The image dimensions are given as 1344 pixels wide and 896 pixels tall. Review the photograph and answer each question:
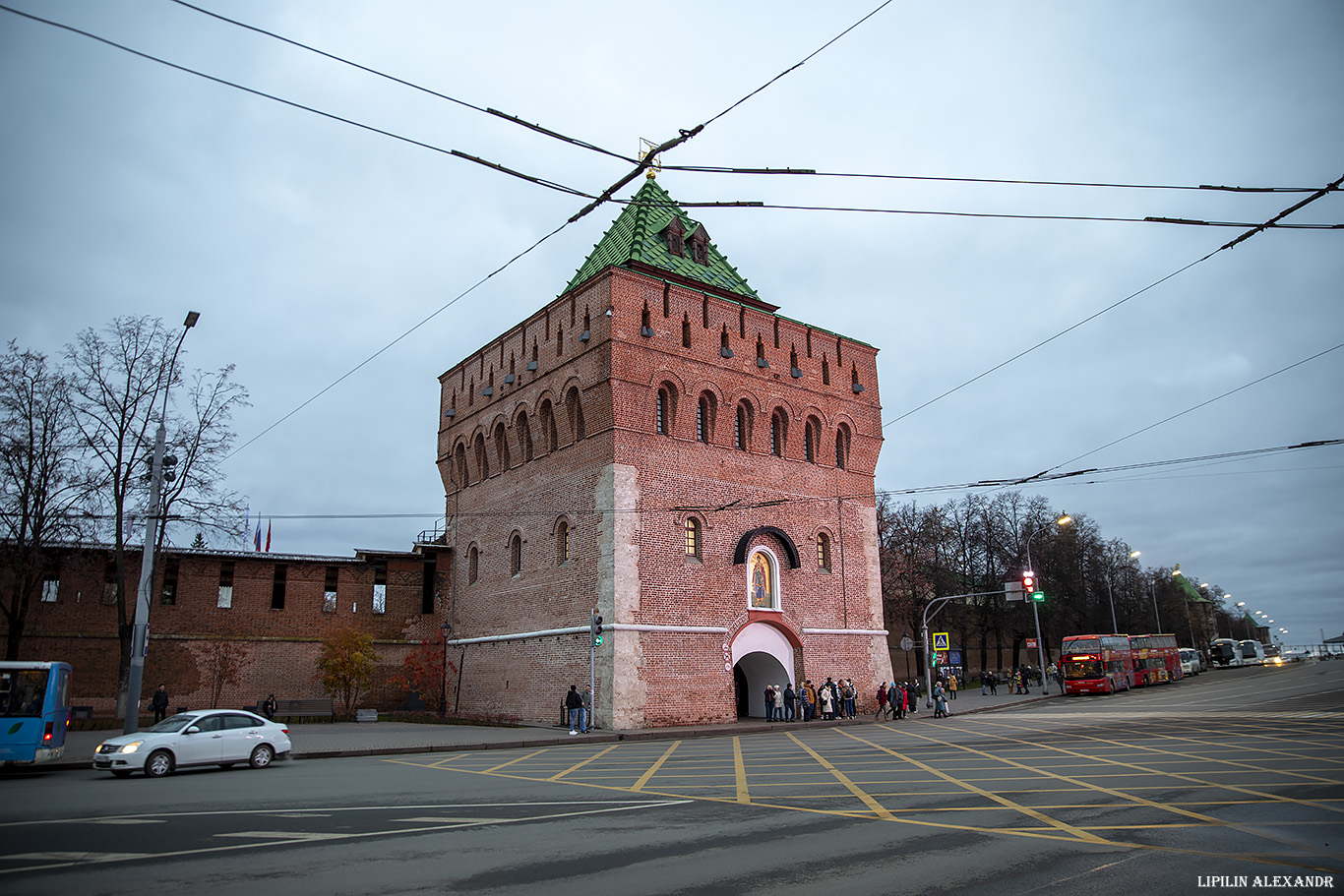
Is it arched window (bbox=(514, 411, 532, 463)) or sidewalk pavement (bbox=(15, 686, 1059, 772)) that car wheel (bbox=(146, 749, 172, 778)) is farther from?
arched window (bbox=(514, 411, 532, 463))

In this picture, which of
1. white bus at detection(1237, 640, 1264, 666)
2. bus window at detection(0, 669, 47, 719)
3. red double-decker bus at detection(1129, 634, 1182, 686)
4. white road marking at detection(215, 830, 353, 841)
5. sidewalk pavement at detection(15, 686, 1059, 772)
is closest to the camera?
white road marking at detection(215, 830, 353, 841)

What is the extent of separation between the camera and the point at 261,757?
59.1 feet

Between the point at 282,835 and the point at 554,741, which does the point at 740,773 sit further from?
the point at 554,741

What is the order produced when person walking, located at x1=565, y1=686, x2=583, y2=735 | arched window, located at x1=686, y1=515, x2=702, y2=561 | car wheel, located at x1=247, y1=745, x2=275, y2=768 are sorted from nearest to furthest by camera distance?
car wheel, located at x1=247, y1=745, x2=275, y2=768, person walking, located at x1=565, y1=686, x2=583, y2=735, arched window, located at x1=686, y1=515, x2=702, y2=561

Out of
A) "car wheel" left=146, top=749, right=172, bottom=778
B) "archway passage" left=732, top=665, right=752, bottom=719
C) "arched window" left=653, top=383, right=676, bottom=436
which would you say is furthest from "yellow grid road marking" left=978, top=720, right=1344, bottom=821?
"car wheel" left=146, top=749, right=172, bottom=778

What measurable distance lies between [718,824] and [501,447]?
1062 inches

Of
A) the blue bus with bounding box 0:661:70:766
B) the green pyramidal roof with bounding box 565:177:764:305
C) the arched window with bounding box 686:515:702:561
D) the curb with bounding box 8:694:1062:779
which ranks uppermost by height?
the green pyramidal roof with bounding box 565:177:764:305

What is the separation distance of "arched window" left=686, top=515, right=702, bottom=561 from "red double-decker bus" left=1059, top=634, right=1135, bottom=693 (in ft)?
81.0

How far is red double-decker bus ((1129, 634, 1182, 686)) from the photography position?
48662 millimetres

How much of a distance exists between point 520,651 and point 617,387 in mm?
10624

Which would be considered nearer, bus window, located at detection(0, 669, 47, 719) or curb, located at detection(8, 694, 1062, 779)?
bus window, located at detection(0, 669, 47, 719)

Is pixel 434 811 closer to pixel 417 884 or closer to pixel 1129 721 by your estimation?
pixel 417 884

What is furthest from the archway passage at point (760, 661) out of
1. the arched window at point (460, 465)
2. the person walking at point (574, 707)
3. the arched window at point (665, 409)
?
the arched window at point (460, 465)

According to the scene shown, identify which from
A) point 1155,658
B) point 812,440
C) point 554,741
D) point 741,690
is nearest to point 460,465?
point 812,440
